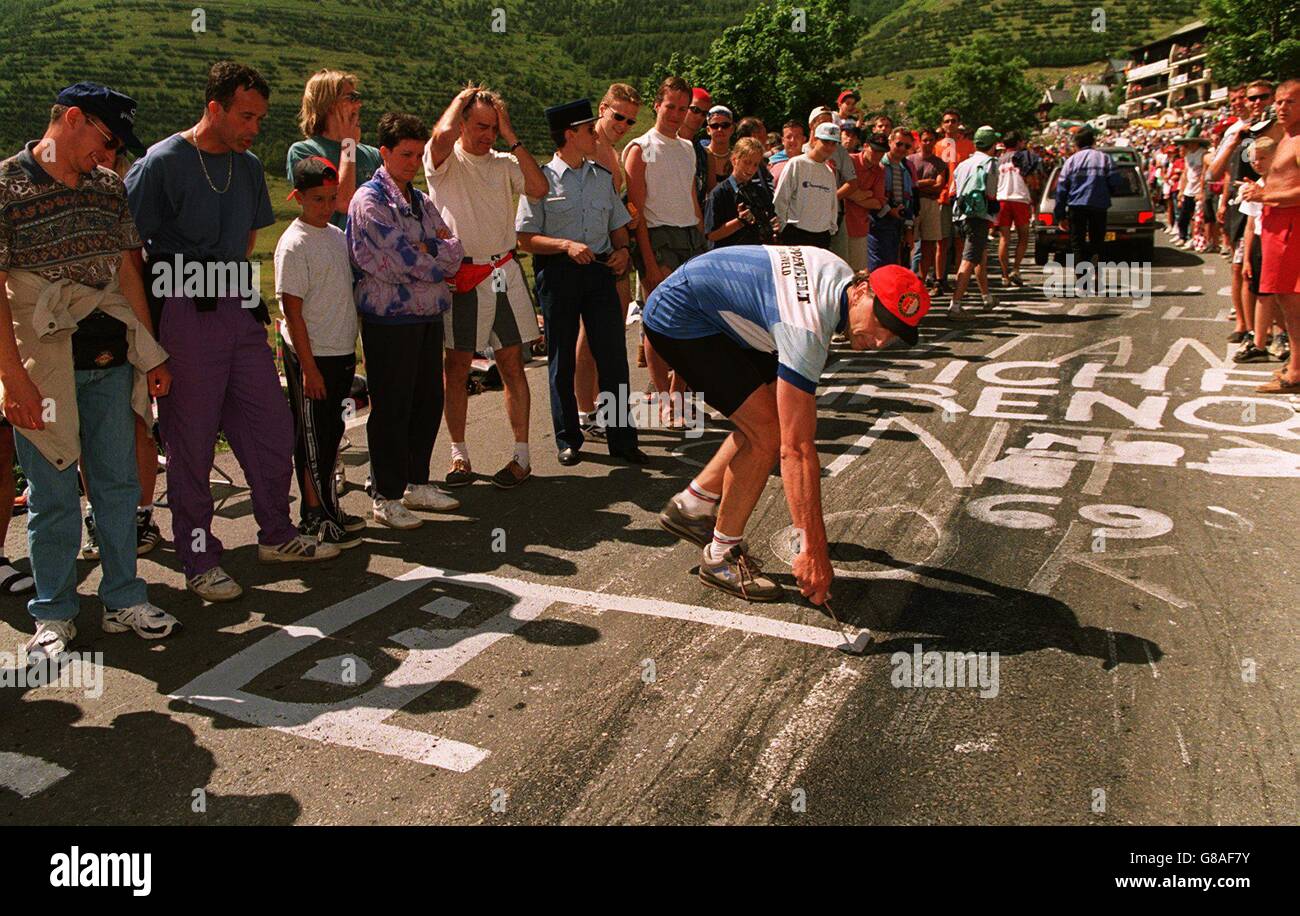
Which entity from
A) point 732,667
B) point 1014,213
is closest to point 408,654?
point 732,667

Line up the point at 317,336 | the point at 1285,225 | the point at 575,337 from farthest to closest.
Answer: the point at 1285,225, the point at 575,337, the point at 317,336

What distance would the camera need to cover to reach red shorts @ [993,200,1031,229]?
47.9 feet

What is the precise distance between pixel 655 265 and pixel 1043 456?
129 inches

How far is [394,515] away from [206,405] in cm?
132

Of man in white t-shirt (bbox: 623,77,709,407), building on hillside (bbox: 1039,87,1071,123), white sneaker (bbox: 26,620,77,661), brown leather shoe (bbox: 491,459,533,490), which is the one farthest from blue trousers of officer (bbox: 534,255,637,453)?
building on hillside (bbox: 1039,87,1071,123)

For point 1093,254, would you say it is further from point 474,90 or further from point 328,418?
point 328,418

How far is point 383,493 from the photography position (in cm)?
600

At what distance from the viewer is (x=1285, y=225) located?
803cm

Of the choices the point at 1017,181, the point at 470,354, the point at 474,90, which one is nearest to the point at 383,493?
the point at 470,354

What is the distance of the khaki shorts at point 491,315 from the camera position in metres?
6.62

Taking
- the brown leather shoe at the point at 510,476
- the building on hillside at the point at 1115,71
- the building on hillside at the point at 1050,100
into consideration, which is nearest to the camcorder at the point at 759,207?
the brown leather shoe at the point at 510,476

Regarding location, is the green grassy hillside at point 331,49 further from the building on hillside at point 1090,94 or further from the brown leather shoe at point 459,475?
the building on hillside at point 1090,94

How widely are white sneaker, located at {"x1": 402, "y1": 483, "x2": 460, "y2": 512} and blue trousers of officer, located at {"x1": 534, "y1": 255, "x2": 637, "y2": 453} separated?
1.23 metres

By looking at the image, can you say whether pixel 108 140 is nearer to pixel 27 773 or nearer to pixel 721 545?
pixel 27 773
